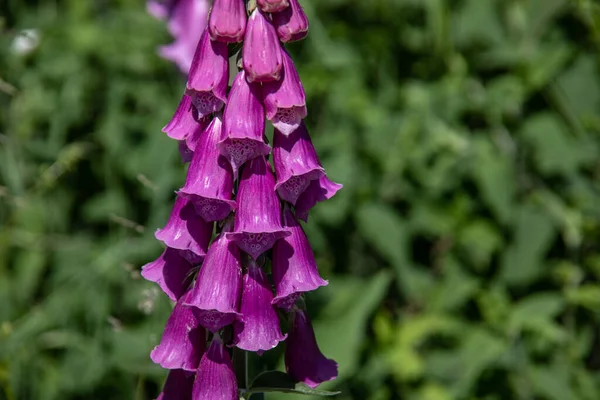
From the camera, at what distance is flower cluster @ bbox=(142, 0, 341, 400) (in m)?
1.74

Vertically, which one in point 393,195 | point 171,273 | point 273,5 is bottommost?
point 171,273

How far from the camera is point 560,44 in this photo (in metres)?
4.62

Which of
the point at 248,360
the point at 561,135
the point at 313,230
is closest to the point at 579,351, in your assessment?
the point at 561,135

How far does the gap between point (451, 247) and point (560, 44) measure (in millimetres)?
1432

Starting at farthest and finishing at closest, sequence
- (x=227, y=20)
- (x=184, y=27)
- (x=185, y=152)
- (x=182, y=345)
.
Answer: (x=184, y=27) → (x=185, y=152) → (x=182, y=345) → (x=227, y=20)

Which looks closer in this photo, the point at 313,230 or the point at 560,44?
the point at 313,230

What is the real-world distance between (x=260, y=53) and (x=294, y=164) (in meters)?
0.26

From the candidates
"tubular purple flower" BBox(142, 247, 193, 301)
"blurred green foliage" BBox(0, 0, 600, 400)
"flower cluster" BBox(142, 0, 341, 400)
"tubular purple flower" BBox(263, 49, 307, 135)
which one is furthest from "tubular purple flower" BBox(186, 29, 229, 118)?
"blurred green foliage" BBox(0, 0, 600, 400)

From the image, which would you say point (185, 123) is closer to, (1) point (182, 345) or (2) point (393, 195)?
(1) point (182, 345)

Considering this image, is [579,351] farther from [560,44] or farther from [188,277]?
[188,277]

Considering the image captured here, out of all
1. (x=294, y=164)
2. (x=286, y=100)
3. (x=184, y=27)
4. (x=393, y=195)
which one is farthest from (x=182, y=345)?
(x=184, y=27)

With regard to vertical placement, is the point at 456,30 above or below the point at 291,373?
above

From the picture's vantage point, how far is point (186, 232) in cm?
181

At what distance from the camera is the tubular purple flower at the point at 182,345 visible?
1.82 m
